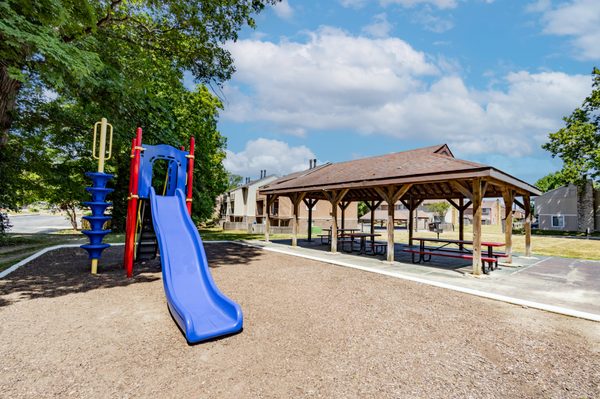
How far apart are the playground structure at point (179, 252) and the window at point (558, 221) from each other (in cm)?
4508

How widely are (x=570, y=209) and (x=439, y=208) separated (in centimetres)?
2723

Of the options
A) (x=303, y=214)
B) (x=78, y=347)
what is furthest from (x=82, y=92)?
(x=303, y=214)

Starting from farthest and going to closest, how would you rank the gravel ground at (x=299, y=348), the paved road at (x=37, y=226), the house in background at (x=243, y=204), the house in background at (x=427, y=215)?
the house in background at (x=427, y=215)
the house in background at (x=243, y=204)
the paved road at (x=37, y=226)
the gravel ground at (x=299, y=348)

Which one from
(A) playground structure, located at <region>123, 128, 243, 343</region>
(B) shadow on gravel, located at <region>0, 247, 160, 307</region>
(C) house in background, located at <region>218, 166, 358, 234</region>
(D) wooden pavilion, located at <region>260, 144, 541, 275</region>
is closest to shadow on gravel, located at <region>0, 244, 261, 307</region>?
(B) shadow on gravel, located at <region>0, 247, 160, 307</region>

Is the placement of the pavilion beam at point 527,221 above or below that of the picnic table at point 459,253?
above

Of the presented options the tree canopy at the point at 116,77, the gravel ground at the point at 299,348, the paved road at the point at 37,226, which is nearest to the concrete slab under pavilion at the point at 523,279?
the gravel ground at the point at 299,348

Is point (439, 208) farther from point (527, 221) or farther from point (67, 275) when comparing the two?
point (67, 275)

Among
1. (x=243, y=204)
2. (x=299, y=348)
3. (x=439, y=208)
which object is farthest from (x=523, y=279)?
(x=439, y=208)

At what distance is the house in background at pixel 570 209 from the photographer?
104 ft

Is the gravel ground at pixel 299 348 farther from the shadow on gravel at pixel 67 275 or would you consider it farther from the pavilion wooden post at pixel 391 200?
the pavilion wooden post at pixel 391 200

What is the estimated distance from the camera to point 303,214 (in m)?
32.8

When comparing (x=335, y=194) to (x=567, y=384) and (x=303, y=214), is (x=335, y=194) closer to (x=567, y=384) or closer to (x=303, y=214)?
(x=567, y=384)

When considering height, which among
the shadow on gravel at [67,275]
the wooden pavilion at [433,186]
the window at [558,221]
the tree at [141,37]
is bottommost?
the shadow on gravel at [67,275]

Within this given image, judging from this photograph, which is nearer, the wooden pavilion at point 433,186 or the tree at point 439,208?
the wooden pavilion at point 433,186
